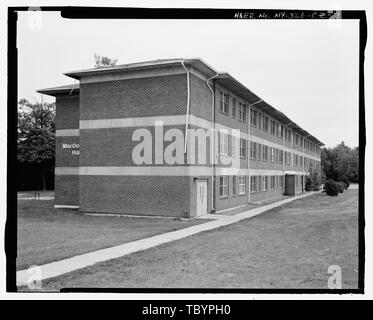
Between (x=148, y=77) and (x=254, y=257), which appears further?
(x=148, y=77)

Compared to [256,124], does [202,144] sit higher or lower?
lower

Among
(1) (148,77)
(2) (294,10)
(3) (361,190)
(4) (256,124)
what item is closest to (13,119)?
(2) (294,10)

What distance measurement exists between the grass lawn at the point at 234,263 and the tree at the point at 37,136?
2146 centimetres

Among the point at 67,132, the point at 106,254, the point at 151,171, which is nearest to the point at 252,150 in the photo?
the point at 151,171

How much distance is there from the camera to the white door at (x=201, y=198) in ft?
61.6

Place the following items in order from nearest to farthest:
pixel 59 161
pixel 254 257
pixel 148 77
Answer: pixel 254 257, pixel 148 77, pixel 59 161

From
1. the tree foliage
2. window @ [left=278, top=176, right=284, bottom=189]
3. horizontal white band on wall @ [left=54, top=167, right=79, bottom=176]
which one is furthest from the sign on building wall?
the tree foliage

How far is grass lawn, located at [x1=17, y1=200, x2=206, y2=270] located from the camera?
999 centimetres

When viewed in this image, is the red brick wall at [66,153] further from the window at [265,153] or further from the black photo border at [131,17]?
the black photo border at [131,17]

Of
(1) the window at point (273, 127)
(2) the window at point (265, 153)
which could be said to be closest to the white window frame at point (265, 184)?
(2) the window at point (265, 153)

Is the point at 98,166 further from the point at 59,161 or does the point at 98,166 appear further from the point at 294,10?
the point at 294,10
